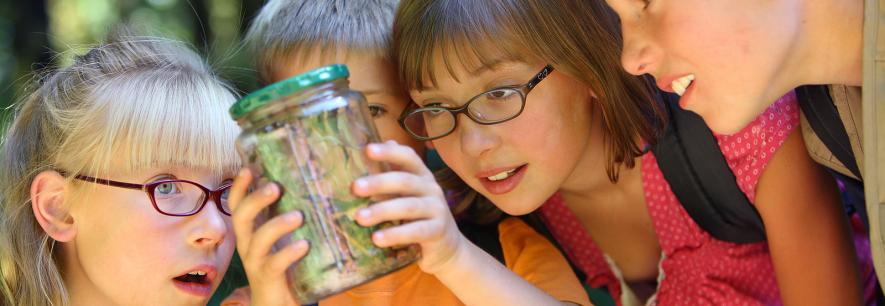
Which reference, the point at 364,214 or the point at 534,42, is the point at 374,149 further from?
the point at 534,42

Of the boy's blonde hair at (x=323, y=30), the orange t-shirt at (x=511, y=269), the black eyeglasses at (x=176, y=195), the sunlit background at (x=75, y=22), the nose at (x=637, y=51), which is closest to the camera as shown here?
the nose at (x=637, y=51)

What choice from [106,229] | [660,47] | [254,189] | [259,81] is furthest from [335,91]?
[259,81]

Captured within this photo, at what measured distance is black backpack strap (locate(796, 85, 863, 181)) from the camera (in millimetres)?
1639

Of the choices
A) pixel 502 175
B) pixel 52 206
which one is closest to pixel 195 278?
pixel 52 206

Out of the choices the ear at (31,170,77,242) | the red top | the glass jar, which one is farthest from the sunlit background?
the glass jar

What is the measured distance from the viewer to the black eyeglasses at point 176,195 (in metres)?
1.58

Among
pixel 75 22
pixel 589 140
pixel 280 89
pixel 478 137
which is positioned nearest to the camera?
pixel 280 89

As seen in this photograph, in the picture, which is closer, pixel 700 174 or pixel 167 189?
pixel 167 189

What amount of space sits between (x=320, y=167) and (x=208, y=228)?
20.9 inches

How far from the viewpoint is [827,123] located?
5.45 feet

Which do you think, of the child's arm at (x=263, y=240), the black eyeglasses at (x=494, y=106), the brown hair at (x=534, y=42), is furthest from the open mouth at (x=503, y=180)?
the child's arm at (x=263, y=240)

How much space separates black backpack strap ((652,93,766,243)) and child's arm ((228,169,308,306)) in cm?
95

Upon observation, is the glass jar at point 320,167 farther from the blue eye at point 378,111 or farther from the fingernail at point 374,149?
Result: the blue eye at point 378,111

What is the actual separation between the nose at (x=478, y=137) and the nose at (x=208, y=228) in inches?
19.1
